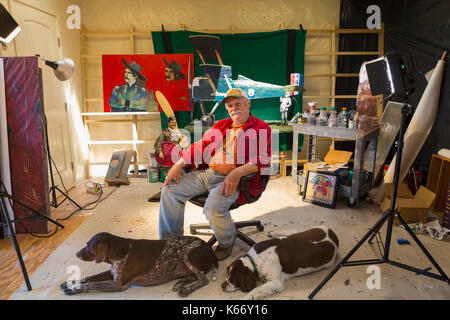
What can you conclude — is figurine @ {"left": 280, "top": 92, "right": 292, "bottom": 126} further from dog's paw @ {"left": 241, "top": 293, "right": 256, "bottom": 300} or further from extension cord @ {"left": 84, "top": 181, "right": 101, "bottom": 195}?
dog's paw @ {"left": 241, "top": 293, "right": 256, "bottom": 300}

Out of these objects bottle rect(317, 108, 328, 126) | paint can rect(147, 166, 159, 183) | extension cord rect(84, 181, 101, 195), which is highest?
bottle rect(317, 108, 328, 126)

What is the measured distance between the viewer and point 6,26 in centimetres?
272

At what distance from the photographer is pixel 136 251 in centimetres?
206

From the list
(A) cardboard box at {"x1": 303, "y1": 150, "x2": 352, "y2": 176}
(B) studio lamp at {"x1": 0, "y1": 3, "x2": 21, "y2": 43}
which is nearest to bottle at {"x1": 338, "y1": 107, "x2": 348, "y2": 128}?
(A) cardboard box at {"x1": 303, "y1": 150, "x2": 352, "y2": 176}

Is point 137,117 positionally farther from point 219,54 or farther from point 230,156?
point 230,156

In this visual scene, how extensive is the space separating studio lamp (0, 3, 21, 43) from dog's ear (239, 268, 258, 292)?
2.55 m

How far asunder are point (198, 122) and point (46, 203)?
6.61 feet

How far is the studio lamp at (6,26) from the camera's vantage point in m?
2.68

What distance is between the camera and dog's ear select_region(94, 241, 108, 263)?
1972 millimetres

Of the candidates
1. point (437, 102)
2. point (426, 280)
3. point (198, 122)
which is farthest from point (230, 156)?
point (437, 102)

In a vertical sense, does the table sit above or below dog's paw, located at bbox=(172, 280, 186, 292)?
above

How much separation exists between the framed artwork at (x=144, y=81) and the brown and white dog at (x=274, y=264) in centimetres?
269

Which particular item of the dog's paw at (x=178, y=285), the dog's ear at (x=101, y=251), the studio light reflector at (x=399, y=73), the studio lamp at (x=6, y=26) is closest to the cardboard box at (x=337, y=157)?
the studio light reflector at (x=399, y=73)

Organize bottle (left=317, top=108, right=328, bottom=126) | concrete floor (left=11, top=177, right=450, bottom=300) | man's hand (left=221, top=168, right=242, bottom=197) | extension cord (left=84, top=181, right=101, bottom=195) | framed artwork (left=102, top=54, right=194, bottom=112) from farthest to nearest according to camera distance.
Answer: framed artwork (left=102, top=54, right=194, bottom=112), extension cord (left=84, top=181, right=101, bottom=195), bottle (left=317, top=108, right=328, bottom=126), man's hand (left=221, top=168, right=242, bottom=197), concrete floor (left=11, top=177, right=450, bottom=300)
